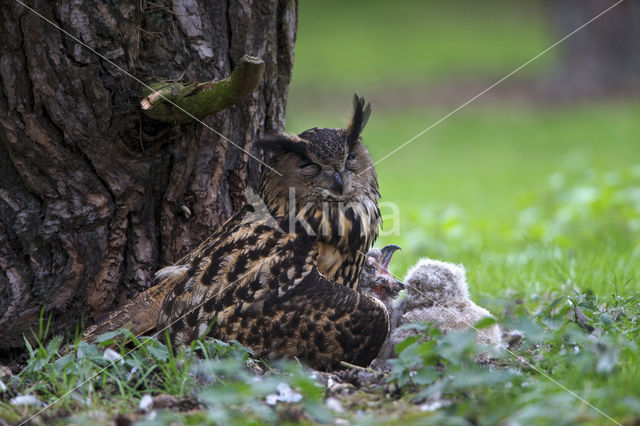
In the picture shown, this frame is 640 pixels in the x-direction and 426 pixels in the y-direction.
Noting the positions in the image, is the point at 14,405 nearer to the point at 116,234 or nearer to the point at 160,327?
the point at 160,327

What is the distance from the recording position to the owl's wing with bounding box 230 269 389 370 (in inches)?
145

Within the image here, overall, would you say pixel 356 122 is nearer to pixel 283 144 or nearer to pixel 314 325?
pixel 283 144

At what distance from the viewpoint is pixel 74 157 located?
3.86m

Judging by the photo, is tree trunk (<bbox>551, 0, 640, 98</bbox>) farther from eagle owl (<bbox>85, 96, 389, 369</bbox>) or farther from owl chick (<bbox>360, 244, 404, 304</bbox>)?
eagle owl (<bbox>85, 96, 389, 369</bbox>)

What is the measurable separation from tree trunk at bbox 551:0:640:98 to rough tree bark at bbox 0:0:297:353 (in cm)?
1550

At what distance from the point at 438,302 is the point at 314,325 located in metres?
1.01

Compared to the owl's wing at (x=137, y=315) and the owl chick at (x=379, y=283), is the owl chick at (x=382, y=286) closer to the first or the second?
the owl chick at (x=379, y=283)

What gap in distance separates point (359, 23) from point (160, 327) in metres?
31.5

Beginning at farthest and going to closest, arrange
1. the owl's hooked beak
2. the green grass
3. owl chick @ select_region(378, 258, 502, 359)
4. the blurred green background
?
the green grass, the blurred green background, owl chick @ select_region(378, 258, 502, 359), the owl's hooked beak

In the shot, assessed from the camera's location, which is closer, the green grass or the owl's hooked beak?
the owl's hooked beak

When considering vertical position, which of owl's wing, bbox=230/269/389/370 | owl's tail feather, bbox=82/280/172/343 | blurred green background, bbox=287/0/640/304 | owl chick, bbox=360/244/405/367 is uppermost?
blurred green background, bbox=287/0/640/304

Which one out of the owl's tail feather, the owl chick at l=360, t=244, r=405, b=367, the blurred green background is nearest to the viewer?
the owl's tail feather

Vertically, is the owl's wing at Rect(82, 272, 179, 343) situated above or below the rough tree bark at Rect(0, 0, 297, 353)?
below

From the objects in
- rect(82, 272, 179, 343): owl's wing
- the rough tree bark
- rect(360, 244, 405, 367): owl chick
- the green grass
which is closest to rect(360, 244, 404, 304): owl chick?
rect(360, 244, 405, 367): owl chick
